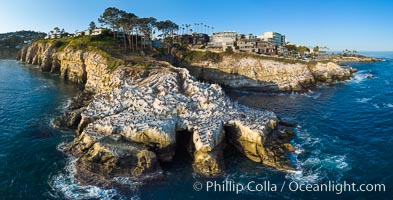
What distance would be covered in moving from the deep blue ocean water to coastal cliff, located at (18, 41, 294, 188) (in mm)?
1557

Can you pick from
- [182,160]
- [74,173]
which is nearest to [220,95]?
[182,160]

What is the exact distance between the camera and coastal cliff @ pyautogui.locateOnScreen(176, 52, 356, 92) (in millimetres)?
81312

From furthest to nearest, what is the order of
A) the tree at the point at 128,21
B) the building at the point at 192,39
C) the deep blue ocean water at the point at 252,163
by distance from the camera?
the building at the point at 192,39, the tree at the point at 128,21, the deep blue ocean water at the point at 252,163

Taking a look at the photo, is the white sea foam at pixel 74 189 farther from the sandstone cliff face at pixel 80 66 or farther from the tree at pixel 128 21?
the tree at pixel 128 21

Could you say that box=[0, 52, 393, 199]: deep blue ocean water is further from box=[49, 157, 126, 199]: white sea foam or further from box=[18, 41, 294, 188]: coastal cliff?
box=[18, 41, 294, 188]: coastal cliff

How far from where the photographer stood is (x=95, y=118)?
41750 millimetres

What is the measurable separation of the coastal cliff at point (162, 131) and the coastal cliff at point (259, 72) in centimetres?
3387

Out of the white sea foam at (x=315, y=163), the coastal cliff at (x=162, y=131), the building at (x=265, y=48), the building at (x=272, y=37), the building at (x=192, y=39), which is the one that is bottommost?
the white sea foam at (x=315, y=163)

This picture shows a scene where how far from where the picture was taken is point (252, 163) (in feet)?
113

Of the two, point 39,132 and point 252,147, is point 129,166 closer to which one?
→ point 252,147

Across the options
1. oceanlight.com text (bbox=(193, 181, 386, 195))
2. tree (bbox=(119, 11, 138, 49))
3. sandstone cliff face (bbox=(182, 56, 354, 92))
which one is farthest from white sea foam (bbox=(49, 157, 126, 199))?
tree (bbox=(119, 11, 138, 49))

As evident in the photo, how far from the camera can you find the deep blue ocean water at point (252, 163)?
92.4 feet

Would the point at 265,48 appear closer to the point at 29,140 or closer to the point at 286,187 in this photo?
the point at 286,187

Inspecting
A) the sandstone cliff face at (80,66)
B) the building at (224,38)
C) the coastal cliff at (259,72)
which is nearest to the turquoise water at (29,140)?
the sandstone cliff face at (80,66)
